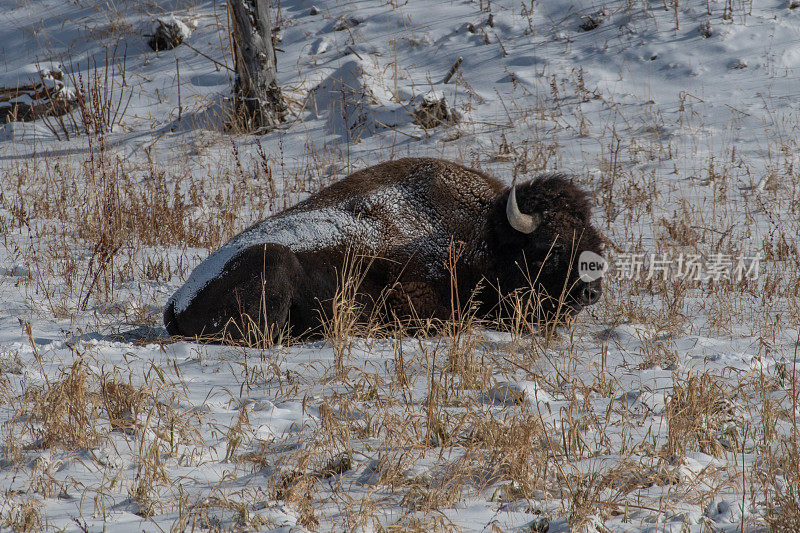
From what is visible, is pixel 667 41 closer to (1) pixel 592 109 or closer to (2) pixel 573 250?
(1) pixel 592 109

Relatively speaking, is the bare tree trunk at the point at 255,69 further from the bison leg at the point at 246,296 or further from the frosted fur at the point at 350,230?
the bison leg at the point at 246,296

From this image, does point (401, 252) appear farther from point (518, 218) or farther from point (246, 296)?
point (246, 296)

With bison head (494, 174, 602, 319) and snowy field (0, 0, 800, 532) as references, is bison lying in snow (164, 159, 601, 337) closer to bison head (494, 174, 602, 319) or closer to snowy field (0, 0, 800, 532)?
bison head (494, 174, 602, 319)

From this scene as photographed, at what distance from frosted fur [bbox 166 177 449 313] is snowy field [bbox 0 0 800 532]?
563mm

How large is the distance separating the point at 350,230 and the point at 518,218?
118 cm

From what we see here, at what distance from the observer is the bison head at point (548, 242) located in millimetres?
5191

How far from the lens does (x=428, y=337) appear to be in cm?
494

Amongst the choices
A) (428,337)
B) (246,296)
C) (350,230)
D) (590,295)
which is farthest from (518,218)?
(246,296)

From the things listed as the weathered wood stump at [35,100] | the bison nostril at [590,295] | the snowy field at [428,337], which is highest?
the weathered wood stump at [35,100]

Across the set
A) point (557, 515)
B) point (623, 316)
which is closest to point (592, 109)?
point (623, 316)

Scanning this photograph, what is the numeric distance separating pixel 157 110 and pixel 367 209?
863cm

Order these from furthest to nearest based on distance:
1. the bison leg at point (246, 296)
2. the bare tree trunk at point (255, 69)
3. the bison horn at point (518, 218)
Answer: the bare tree trunk at point (255, 69)
the bison horn at point (518, 218)
the bison leg at point (246, 296)

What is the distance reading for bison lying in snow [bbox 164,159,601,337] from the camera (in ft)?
16.0

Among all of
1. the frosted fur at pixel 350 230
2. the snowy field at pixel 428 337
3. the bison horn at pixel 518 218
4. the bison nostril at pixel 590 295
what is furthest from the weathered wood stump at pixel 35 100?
the bison nostril at pixel 590 295
